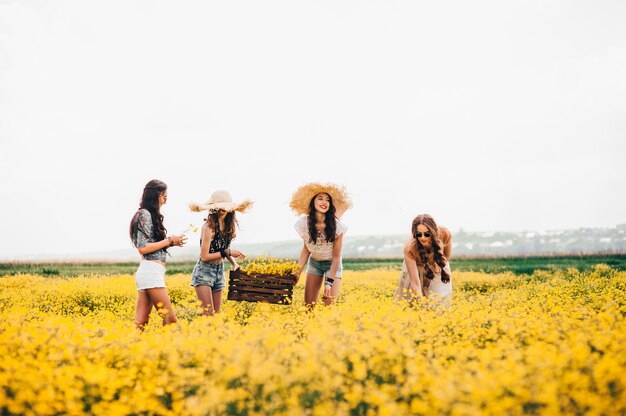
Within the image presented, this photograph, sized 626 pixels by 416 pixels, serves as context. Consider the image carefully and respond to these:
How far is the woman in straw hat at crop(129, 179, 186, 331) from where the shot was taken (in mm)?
5657

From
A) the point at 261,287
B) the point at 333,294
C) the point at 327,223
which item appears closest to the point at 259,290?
the point at 261,287

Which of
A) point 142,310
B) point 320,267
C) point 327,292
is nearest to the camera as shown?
point 142,310

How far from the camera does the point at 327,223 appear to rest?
6930 millimetres

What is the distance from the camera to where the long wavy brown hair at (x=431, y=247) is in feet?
22.5

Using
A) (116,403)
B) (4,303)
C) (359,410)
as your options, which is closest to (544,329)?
(359,410)

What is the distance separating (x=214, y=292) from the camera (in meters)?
6.72

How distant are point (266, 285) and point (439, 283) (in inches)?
109

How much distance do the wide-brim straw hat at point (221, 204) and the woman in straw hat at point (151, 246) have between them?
0.86m

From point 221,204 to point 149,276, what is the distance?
1.47m

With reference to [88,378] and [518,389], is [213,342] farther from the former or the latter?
[518,389]

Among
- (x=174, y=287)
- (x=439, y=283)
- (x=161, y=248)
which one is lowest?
(x=174, y=287)

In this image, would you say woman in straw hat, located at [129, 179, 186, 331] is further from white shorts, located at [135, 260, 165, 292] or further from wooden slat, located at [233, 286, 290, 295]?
wooden slat, located at [233, 286, 290, 295]

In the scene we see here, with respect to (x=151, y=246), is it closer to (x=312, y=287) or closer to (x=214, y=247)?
(x=214, y=247)

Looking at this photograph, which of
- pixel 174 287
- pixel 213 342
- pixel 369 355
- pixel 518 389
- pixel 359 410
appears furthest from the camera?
pixel 174 287
